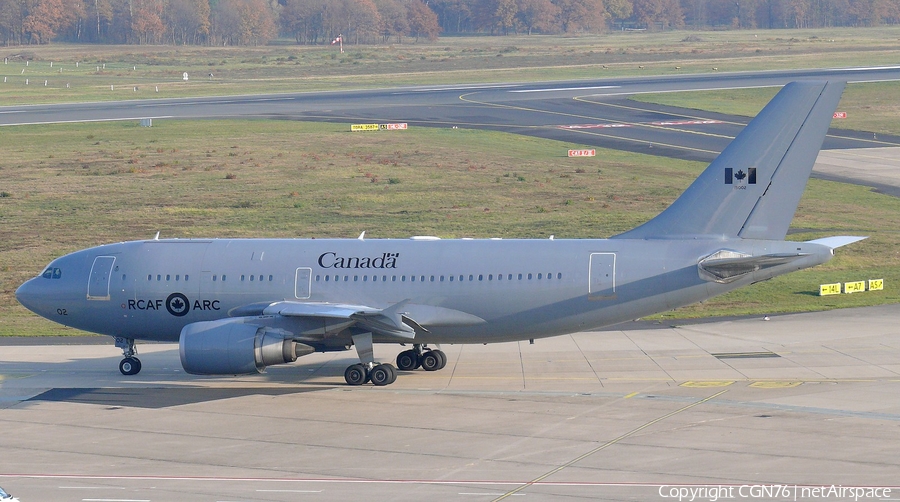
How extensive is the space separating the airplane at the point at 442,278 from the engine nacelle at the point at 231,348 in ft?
0.14

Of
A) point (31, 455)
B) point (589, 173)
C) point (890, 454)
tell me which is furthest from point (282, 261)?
point (589, 173)

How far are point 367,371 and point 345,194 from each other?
37668mm

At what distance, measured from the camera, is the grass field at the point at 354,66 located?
141250mm

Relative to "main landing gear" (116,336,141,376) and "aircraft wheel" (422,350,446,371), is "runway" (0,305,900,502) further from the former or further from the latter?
"aircraft wheel" (422,350,446,371)

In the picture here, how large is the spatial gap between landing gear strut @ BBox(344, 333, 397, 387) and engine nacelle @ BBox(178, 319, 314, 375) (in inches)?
82.3

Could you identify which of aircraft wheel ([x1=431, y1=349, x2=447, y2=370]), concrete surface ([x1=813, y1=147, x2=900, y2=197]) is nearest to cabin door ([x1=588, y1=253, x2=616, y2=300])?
aircraft wheel ([x1=431, y1=349, x2=447, y2=370])

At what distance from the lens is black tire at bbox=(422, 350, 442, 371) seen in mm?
36281

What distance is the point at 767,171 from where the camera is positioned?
104 feet

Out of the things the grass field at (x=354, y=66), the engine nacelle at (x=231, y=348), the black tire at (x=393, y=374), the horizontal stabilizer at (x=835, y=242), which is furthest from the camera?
the grass field at (x=354, y=66)

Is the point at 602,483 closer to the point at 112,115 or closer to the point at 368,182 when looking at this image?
the point at 368,182

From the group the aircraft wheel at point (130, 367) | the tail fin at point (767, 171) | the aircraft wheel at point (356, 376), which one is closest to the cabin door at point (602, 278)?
the tail fin at point (767, 171)

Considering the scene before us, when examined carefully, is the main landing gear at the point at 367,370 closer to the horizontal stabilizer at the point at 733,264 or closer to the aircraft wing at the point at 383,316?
the aircraft wing at the point at 383,316

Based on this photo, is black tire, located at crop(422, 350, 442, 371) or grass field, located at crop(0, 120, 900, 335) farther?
grass field, located at crop(0, 120, 900, 335)

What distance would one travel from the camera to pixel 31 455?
1055 inches
